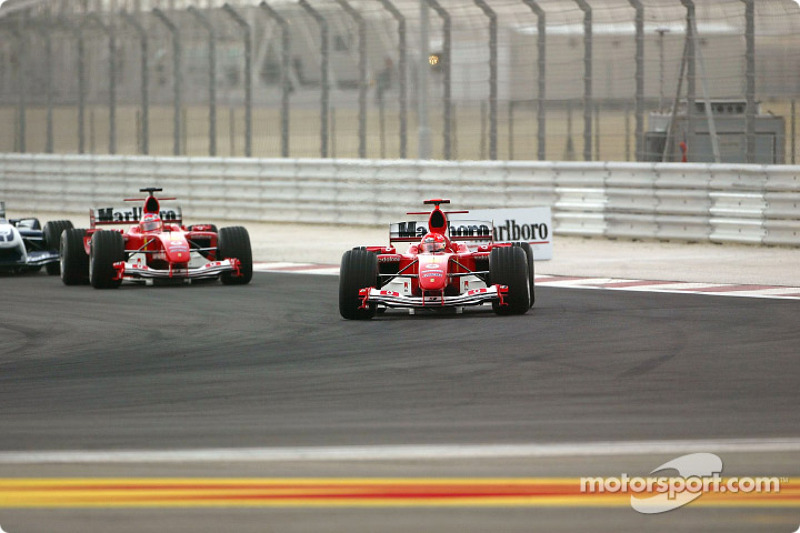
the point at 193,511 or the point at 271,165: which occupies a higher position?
the point at 271,165

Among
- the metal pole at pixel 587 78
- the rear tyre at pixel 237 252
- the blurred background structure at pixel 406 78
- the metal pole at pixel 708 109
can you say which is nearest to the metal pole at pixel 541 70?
the blurred background structure at pixel 406 78

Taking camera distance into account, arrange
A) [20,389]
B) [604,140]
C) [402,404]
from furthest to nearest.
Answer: [604,140] < [20,389] < [402,404]

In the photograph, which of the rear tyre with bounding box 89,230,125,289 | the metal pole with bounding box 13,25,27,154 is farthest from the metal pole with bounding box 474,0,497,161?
the metal pole with bounding box 13,25,27,154

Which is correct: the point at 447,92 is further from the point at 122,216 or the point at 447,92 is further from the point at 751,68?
the point at 122,216

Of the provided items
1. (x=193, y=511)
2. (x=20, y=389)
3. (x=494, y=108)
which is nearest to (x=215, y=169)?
(x=494, y=108)

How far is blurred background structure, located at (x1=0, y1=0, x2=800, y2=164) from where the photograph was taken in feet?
65.3

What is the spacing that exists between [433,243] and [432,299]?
579 millimetres

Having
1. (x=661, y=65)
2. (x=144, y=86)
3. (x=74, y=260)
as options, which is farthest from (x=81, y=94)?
(x=74, y=260)

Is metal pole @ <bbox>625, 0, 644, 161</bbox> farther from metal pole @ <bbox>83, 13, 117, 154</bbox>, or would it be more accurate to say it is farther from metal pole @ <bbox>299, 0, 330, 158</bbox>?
metal pole @ <bbox>83, 13, 117, 154</bbox>

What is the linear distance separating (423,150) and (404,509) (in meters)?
18.5

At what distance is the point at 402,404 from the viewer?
8.09 meters

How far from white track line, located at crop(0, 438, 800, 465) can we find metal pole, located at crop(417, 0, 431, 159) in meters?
17.2

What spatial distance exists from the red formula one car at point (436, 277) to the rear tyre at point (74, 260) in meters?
4.63

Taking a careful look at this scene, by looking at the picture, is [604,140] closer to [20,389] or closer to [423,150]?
[423,150]
